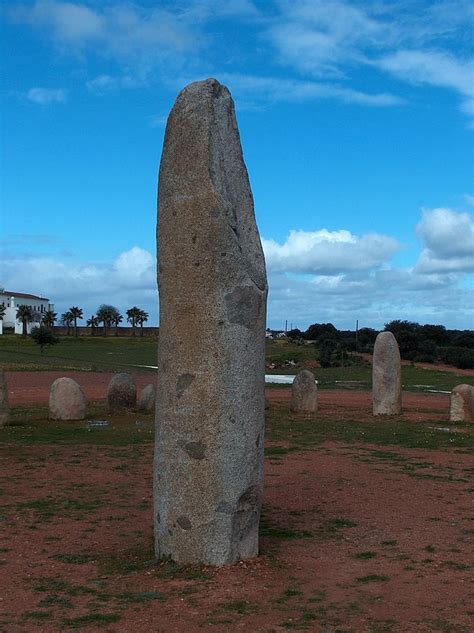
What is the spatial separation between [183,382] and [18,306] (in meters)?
121

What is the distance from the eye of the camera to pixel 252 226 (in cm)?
783

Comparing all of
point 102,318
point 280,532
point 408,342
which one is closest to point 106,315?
point 102,318

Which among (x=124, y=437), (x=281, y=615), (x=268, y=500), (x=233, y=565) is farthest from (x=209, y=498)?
(x=124, y=437)

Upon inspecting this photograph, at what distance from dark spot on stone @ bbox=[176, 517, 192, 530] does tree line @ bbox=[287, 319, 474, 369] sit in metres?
44.2

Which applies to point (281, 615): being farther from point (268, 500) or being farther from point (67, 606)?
point (268, 500)

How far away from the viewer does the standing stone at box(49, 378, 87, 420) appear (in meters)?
19.7

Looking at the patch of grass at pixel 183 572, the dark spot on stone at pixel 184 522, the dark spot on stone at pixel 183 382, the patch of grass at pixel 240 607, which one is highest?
the dark spot on stone at pixel 183 382

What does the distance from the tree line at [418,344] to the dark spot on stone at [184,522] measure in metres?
44.2

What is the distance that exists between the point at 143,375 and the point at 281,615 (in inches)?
1273

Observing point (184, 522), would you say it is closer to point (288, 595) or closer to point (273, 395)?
point (288, 595)

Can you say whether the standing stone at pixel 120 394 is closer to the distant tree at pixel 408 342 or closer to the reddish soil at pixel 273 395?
the reddish soil at pixel 273 395

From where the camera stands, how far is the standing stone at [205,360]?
7145 mm

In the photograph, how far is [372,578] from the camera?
7.14m

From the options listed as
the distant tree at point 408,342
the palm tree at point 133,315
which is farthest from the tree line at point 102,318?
the distant tree at point 408,342
